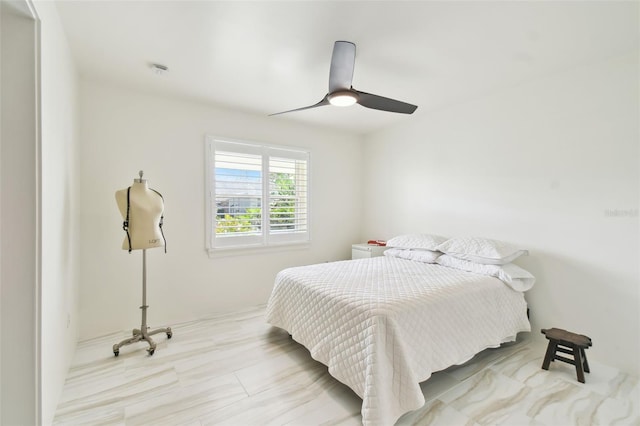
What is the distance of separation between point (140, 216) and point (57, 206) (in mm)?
579

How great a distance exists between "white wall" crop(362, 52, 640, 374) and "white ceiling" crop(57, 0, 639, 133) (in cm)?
29

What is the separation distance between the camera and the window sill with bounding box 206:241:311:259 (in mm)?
3307

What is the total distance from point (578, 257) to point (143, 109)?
14.1 feet

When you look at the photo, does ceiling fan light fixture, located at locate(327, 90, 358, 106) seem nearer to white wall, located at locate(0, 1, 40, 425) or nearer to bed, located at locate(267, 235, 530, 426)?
bed, located at locate(267, 235, 530, 426)

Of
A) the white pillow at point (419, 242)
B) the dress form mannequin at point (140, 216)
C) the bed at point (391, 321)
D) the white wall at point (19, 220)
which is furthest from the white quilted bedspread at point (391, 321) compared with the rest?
the white wall at point (19, 220)

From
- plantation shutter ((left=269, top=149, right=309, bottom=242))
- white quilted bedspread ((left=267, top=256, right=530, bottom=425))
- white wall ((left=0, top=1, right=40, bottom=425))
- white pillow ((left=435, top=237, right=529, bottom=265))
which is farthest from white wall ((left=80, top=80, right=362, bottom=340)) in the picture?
white pillow ((left=435, top=237, right=529, bottom=265))

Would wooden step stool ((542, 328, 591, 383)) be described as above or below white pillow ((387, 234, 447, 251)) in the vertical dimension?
below

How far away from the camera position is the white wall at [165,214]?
267cm

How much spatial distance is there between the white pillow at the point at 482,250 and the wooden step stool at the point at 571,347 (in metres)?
0.64

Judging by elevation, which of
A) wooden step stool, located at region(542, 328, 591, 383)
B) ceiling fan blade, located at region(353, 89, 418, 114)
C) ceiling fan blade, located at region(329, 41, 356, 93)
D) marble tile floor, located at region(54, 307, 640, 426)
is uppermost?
ceiling fan blade, located at region(329, 41, 356, 93)

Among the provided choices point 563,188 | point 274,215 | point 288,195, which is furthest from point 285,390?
point 563,188

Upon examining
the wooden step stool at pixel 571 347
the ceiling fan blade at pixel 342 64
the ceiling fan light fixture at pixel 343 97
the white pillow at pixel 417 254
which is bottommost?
the wooden step stool at pixel 571 347

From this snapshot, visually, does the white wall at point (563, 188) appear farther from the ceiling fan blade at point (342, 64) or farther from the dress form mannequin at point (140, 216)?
the dress form mannequin at point (140, 216)

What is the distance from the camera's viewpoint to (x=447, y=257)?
9.50ft
